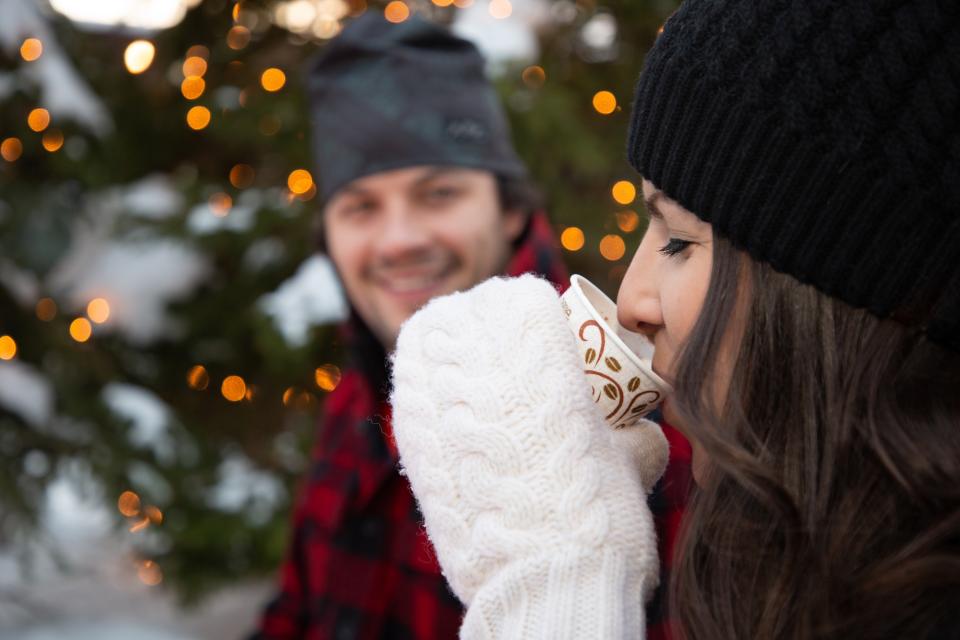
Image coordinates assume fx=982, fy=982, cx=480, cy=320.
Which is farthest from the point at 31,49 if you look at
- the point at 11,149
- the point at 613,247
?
the point at 613,247

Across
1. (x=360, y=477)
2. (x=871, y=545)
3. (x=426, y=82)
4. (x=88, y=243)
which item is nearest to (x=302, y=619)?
(x=360, y=477)

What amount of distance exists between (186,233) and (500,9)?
48.8 inches

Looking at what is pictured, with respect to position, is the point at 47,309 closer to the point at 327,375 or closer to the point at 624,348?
A: the point at 327,375

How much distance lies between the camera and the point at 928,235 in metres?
0.93

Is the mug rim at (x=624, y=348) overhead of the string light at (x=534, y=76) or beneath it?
overhead

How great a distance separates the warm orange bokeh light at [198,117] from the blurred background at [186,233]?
52mm

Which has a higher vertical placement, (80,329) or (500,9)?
(500,9)

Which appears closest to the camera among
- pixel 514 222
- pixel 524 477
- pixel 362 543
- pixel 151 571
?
pixel 524 477

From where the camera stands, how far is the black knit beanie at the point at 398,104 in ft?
7.54

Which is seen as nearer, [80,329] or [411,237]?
[411,237]

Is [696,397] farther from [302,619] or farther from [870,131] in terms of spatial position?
[302,619]

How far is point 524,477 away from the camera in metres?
1.09

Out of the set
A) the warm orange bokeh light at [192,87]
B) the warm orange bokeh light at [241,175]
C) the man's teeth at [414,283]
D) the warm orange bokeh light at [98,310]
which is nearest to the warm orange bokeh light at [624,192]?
the man's teeth at [414,283]

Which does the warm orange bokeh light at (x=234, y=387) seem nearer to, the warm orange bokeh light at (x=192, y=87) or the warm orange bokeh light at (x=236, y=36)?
the warm orange bokeh light at (x=192, y=87)
